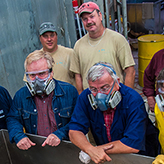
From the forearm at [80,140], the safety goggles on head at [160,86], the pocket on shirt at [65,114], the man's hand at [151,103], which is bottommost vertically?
the man's hand at [151,103]

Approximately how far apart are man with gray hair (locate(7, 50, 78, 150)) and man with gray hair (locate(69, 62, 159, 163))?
8.8 inches

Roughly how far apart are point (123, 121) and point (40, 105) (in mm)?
883

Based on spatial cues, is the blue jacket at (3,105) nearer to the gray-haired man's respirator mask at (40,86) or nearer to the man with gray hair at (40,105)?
the man with gray hair at (40,105)

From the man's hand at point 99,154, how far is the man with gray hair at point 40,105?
41 centimetres

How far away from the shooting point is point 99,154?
69.1 inches

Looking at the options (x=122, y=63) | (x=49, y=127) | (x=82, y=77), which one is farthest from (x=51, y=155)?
Result: (x=122, y=63)

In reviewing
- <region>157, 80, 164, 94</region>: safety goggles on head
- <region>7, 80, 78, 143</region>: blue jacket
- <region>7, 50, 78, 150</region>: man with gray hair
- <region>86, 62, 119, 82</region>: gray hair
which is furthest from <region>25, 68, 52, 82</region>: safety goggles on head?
<region>157, 80, 164, 94</region>: safety goggles on head

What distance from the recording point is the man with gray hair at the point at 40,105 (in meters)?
2.14

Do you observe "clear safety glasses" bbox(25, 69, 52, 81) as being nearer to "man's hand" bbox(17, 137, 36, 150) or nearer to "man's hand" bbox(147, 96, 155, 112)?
"man's hand" bbox(17, 137, 36, 150)

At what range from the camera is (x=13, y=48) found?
3623 millimetres

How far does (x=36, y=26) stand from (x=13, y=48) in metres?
0.81

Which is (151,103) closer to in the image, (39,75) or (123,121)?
(123,121)

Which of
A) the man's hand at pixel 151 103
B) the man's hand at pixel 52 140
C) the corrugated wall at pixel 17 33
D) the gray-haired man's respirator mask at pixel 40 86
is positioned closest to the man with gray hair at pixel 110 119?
the man's hand at pixel 52 140

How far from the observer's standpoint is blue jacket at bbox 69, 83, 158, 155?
70.6 inches
